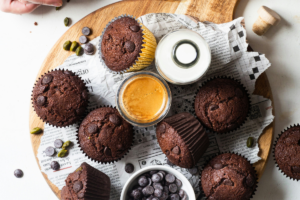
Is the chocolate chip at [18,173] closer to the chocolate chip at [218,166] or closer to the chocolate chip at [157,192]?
the chocolate chip at [157,192]

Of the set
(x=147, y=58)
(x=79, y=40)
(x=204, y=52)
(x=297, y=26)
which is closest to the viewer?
(x=204, y=52)

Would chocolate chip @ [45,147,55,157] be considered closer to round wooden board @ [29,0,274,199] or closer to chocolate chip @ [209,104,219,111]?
round wooden board @ [29,0,274,199]

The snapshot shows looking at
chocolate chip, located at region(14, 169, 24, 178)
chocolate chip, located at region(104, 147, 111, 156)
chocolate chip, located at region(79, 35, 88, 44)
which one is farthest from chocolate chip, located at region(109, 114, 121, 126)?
chocolate chip, located at region(14, 169, 24, 178)

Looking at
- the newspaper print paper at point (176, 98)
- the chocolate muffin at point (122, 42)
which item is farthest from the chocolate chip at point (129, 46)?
the newspaper print paper at point (176, 98)

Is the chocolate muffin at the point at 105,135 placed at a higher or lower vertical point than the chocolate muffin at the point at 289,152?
higher

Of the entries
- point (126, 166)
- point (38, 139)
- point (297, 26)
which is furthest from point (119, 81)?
point (297, 26)

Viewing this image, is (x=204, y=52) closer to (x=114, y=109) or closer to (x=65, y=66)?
(x=114, y=109)

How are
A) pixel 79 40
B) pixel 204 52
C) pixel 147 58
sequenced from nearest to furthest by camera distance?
pixel 204 52, pixel 147 58, pixel 79 40
